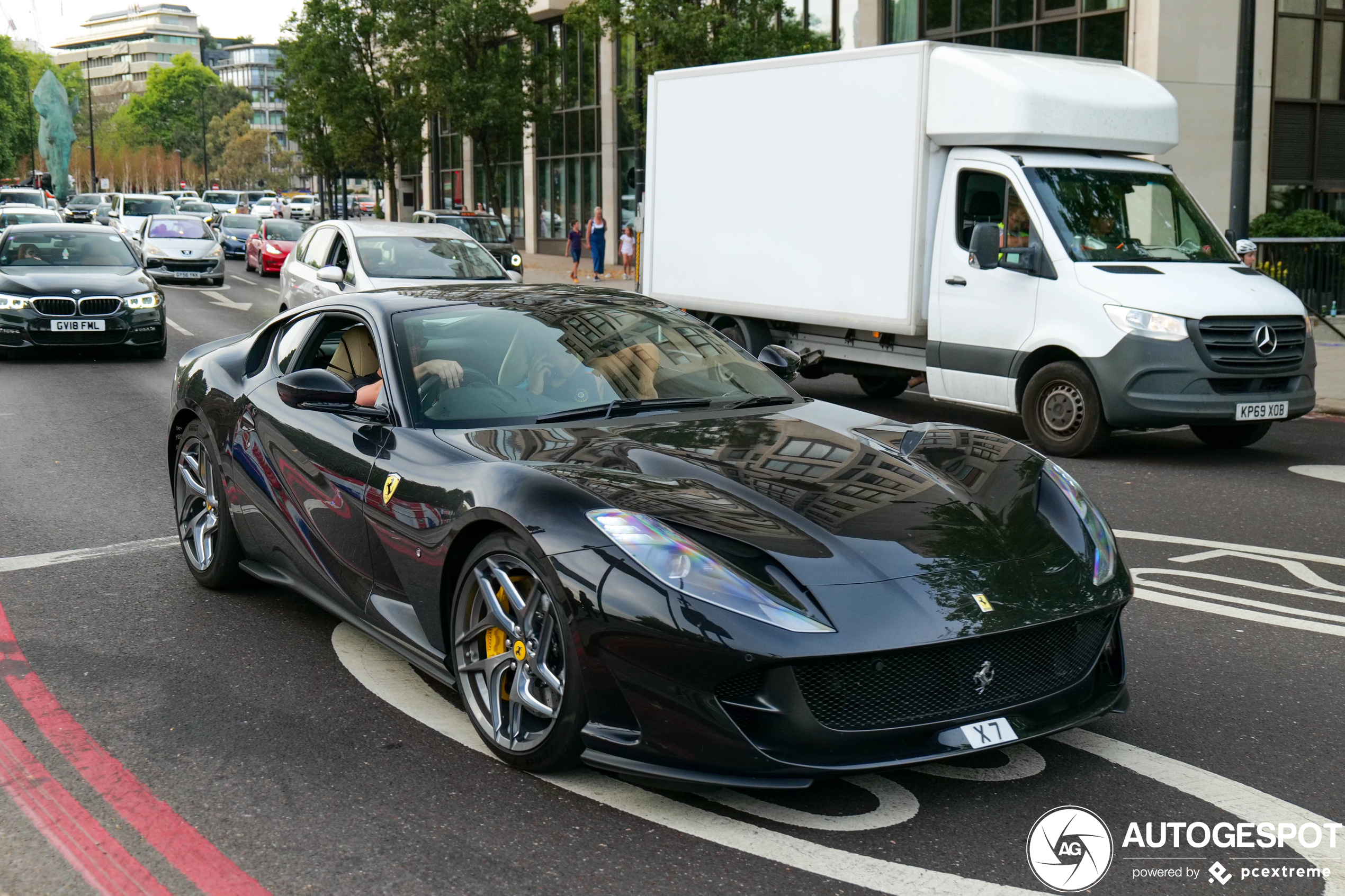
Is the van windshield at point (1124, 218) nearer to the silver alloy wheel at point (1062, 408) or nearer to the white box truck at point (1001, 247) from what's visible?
the white box truck at point (1001, 247)

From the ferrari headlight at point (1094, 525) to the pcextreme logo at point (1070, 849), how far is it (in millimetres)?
697

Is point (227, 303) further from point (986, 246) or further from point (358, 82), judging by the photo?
point (358, 82)

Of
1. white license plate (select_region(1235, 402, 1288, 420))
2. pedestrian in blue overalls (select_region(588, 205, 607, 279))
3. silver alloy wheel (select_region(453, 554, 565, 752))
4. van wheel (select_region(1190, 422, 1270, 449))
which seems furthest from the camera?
pedestrian in blue overalls (select_region(588, 205, 607, 279))

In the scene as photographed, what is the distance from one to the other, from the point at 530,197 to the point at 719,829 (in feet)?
152

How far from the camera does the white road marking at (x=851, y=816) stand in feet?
12.0

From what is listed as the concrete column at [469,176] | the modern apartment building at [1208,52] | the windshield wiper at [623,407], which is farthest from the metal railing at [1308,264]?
the concrete column at [469,176]

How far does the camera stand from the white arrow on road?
79.9 feet

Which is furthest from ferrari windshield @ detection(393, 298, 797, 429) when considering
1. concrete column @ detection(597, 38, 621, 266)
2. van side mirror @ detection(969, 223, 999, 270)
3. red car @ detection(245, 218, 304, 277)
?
concrete column @ detection(597, 38, 621, 266)

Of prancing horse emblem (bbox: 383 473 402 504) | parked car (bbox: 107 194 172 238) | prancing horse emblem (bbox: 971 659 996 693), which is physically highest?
parked car (bbox: 107 194 172 238)

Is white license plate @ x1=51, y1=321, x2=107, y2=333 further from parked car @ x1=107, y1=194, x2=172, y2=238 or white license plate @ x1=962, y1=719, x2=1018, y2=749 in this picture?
parked car @ x1=107, y1=194, x2=172, y2=238

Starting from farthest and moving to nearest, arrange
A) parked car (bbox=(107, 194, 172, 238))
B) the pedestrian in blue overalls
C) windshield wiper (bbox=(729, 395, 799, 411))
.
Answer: parked car (bbox=(107, 194, 172, 238)) < the pedestrian in blue overalls < windshield wiper (bbox=(729, 395, 799, 411))

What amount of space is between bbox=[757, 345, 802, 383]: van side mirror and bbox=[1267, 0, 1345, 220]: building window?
2174 cm

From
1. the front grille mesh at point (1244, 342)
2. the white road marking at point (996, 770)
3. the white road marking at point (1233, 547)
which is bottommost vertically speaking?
the white road marking at point (1233, 547)

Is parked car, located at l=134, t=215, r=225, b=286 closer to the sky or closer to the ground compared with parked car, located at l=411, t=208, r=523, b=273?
closer to the ground
